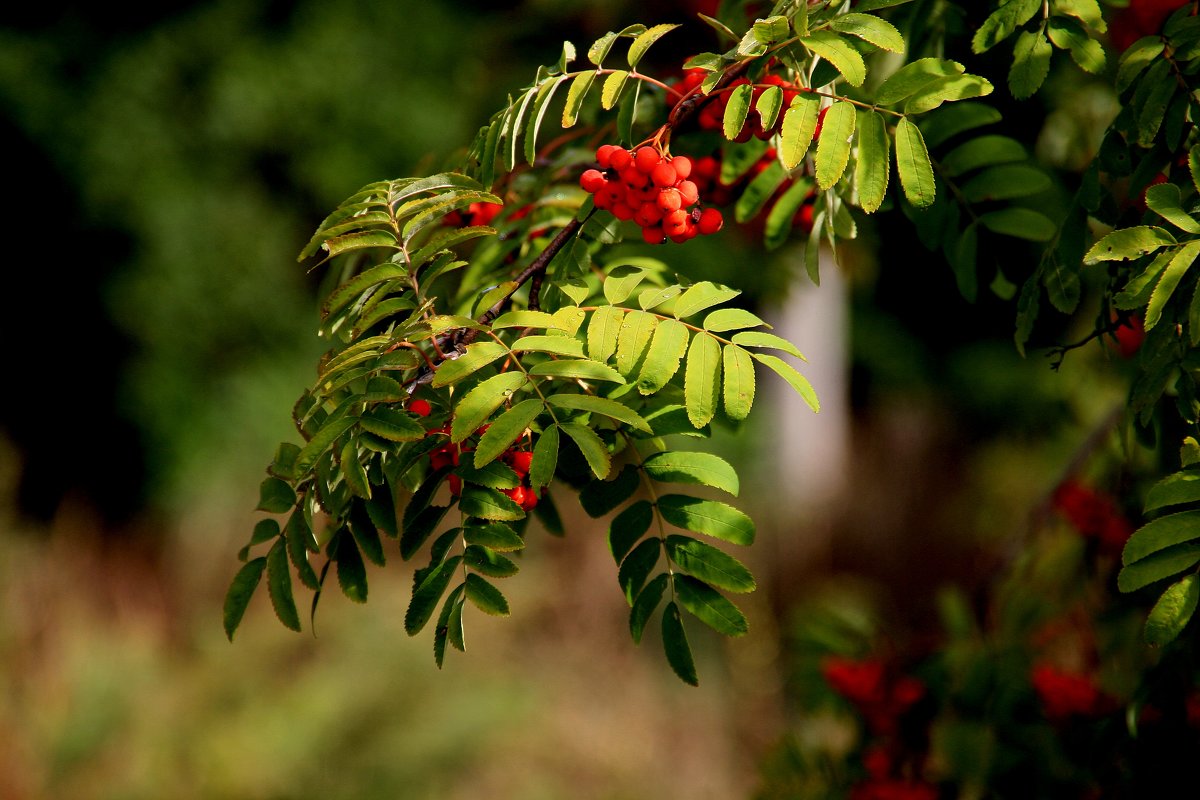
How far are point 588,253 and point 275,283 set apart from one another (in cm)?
460

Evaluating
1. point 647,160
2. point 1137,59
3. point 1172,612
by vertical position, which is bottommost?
point 1172,612

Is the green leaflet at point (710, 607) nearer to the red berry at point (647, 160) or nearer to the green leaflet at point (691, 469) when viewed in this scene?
the green leaflet at point (691, 469)

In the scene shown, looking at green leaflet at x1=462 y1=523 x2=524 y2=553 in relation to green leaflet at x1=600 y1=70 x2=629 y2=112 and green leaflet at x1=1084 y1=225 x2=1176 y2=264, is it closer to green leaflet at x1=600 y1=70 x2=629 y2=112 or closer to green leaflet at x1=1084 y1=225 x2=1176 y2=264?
green leaflet at x1=600 y1=70 x2=629 y2=112

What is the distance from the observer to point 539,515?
3.90 ft

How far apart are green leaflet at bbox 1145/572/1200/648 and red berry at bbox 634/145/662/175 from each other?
571mm

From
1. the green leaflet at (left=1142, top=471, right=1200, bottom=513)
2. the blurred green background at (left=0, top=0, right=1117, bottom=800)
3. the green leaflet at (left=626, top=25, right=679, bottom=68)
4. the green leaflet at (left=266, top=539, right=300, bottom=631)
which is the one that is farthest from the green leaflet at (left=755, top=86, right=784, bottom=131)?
the blurred green background at (left=0, top=0, right=1117, bottom=800)

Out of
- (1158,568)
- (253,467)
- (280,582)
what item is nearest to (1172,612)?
(1158,568)

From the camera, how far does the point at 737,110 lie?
88 centimetres

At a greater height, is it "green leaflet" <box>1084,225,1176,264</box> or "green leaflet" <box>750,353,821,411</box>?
"green leaflet" <box>1084,225,1176,264</box>

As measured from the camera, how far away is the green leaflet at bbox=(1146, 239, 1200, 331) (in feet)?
2.65

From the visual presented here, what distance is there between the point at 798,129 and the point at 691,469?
1.06 ft

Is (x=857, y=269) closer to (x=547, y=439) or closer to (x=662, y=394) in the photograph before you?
(x=662, y=394)

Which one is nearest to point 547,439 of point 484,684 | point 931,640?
point 931,640

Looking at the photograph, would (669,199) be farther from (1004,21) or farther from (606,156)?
(1004,21)
